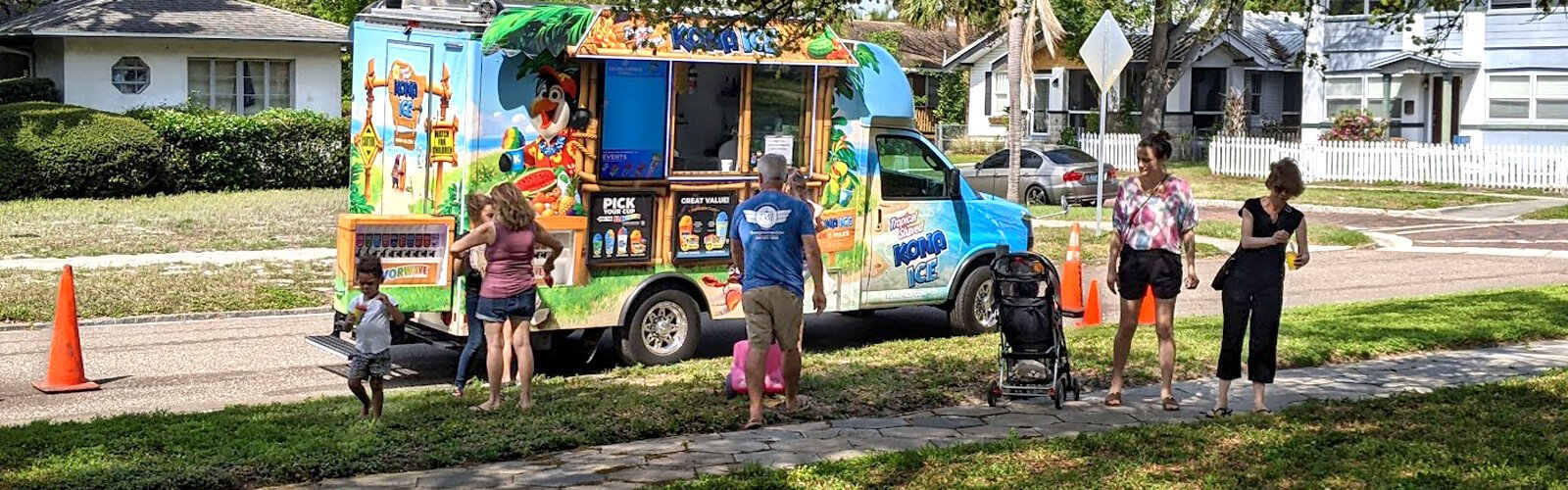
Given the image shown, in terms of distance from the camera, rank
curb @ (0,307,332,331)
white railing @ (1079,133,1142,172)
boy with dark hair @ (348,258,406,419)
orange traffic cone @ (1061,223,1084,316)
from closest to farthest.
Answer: boy with dark hair @ (348,258,406,419) < curb @ (0,307,332,331) < orange traffic cone @ (1061,223,1084,316) < white railing @ (1079,133,1142,172)

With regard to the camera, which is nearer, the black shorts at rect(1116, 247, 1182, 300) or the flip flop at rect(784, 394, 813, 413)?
the black shorts at rect(1116, 247, 1182, 300)

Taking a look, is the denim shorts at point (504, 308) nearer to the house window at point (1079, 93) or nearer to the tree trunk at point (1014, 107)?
the tree trunk at point (1014, 107)

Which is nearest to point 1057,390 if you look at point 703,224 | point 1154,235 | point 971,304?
point 1154,235

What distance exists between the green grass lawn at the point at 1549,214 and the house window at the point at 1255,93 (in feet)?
67.9

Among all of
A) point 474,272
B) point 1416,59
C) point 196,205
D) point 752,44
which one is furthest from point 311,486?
point 1416,59

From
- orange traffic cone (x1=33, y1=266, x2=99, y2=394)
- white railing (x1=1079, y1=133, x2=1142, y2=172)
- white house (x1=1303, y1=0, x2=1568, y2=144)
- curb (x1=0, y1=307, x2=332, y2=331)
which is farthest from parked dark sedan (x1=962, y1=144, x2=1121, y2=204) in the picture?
orange traffic cone (x1=33, y1=266, x2=99, y2=394)

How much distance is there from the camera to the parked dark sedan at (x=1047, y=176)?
2966cm

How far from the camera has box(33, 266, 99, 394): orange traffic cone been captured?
36.1ft

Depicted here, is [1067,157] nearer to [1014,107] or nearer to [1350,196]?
[1014,107]

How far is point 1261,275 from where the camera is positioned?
9.15m

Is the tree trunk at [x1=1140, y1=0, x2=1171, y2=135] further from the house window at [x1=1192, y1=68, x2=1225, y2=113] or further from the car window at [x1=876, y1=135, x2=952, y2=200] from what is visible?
the car window at [x1=876, y1=135, x2=952, y2=200]

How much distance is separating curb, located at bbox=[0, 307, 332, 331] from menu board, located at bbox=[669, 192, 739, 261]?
16.6ft

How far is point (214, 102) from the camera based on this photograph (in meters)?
31.7

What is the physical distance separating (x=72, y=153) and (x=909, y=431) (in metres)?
20.3
